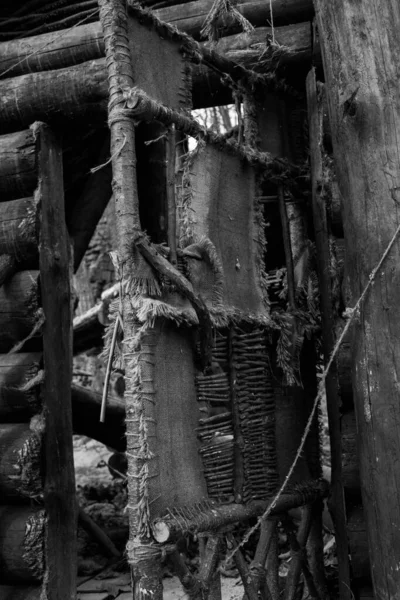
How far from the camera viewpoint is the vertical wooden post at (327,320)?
3.56 m

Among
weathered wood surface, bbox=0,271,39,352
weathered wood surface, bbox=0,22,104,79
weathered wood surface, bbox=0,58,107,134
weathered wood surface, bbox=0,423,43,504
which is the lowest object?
weathered wood surface, bbox=0,423,43,504

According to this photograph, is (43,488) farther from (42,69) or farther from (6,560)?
(42,69)

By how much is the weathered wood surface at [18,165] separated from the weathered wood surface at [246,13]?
3.34 ft

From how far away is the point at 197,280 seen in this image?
3.06 metres

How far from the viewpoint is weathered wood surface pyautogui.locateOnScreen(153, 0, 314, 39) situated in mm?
4102

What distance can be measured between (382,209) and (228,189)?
2.73ft

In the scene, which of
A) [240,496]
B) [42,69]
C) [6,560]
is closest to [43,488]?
[6,560]

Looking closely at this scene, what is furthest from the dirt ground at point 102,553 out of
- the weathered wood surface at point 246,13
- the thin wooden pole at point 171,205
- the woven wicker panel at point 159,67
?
the weathered wood surface at point 246,13

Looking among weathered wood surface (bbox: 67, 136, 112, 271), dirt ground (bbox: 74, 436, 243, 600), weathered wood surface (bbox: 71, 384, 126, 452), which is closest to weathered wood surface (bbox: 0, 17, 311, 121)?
weathered wood surface (bbox: 67, 136, 112, 271)

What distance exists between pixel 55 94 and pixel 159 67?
1093 mm

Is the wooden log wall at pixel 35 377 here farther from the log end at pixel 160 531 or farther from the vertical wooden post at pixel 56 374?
the log end at pixel 160 531

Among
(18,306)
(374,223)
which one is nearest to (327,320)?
(374,223)

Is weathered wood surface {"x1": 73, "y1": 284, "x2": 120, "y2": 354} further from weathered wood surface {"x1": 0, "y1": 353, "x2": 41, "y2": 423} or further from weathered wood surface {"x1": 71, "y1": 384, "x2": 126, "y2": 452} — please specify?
weathered wood surface {"x1": 0, "y1": 353, "x2": 41, "y2": 423}

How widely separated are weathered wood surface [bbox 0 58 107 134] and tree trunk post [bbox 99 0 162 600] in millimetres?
1030
